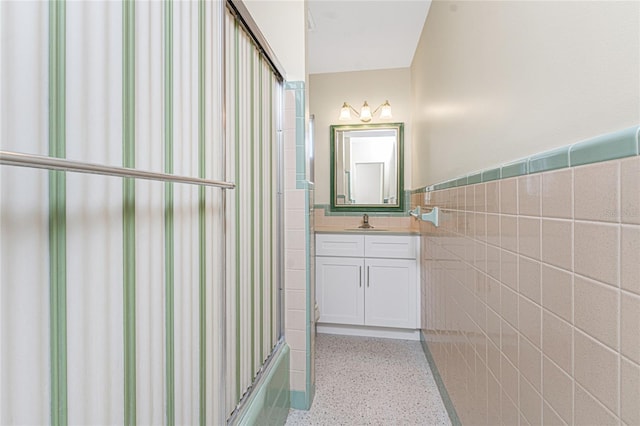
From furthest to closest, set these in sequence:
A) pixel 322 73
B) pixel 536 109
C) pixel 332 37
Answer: pixel 322 73
pixel 332 37
pixel 536 109

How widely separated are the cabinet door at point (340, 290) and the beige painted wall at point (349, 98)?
861 millimetres

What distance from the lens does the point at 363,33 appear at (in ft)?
8.71

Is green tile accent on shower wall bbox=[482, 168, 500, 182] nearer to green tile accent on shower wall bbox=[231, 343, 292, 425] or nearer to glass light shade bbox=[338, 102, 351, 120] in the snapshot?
green tile accent on shower wall bbox=[231, 343, 292, 425]

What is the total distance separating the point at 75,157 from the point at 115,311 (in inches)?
11.6

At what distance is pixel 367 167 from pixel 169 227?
276 cm

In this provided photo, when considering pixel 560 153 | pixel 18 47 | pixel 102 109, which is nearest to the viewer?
pixel 18 47

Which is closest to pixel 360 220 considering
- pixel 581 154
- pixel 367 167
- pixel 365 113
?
pixel 367 167

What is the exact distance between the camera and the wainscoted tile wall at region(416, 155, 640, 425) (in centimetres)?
55

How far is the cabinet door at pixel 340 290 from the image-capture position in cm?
279

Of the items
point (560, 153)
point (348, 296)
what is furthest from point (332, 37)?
point (560, 153)

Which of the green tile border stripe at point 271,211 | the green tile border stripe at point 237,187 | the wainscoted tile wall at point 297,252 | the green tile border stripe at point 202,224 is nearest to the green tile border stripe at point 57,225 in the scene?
the green tile border stripe at point 202,224

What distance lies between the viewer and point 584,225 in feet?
2.12

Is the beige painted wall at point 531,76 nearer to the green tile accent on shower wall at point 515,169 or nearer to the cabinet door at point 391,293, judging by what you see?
the green tile accent on shower wall at point 515,169

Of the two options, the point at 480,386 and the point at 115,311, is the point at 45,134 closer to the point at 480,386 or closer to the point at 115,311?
the point at 115,311
